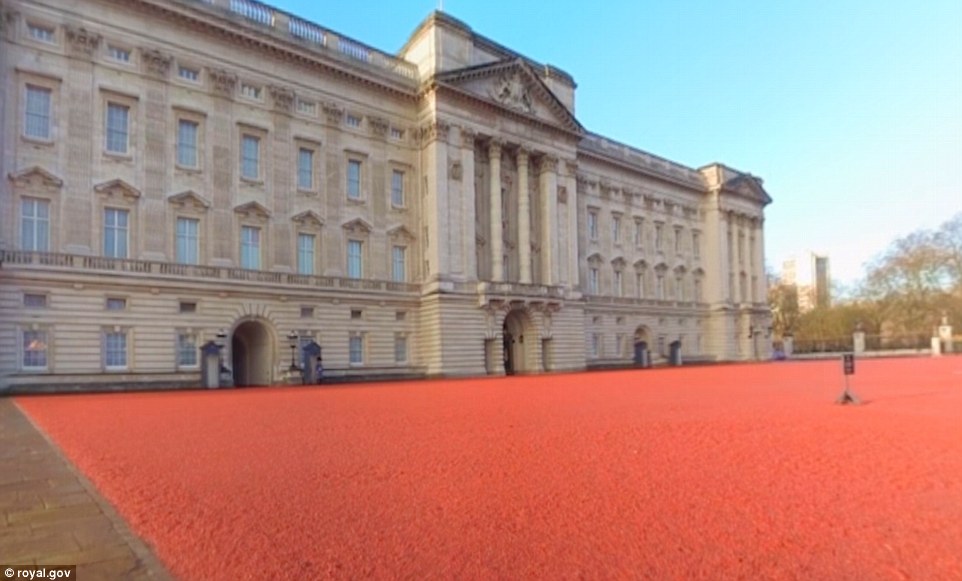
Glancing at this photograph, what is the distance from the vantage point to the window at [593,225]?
5344cm

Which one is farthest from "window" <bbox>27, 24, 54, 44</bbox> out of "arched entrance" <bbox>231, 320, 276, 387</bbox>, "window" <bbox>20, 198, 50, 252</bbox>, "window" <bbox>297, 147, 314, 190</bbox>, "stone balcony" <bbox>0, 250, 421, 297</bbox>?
"arched entrance" <bbox>231, 320, 276, 387</bbox>

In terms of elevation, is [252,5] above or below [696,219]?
above

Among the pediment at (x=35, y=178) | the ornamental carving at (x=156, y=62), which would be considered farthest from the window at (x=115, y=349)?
the ornamental carving at (x=156, y=62)

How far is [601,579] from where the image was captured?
441 centimetres

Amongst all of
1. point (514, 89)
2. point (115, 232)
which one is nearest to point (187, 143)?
point (115, 232)

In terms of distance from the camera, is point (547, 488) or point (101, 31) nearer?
point (547, 488)

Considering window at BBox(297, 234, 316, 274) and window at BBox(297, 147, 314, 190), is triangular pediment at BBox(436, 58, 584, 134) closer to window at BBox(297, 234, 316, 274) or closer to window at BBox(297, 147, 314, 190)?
window at BBox(297, 147, 314, 190)

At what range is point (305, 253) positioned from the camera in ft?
115

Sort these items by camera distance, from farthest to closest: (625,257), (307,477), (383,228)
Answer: (625,257), (383,228), (307,477)

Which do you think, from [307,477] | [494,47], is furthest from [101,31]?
[307,477]

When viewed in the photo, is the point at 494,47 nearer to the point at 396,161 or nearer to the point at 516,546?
the point at 396,161

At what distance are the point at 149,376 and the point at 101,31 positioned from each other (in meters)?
16.4

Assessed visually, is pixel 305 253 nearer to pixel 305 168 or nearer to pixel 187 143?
pixel 305 168

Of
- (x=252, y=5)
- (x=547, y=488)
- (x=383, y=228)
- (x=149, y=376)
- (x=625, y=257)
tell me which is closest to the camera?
(x=547, y=488)
